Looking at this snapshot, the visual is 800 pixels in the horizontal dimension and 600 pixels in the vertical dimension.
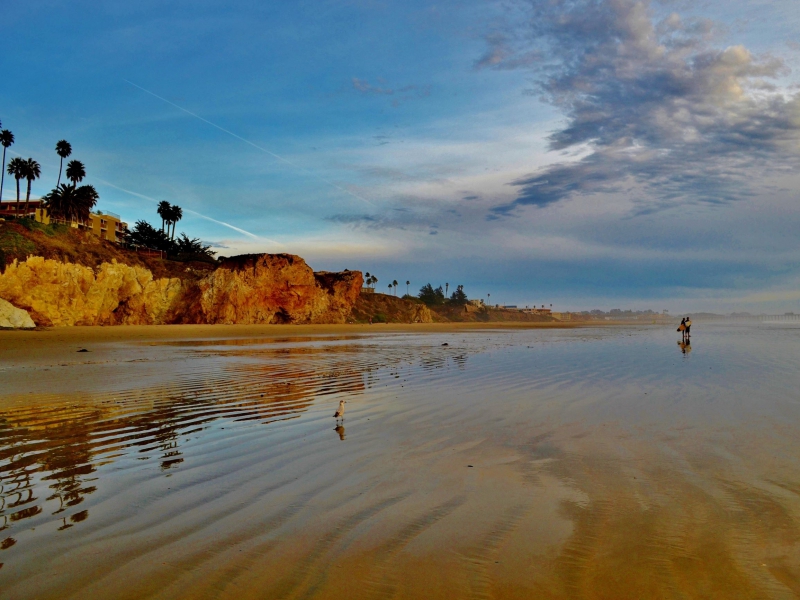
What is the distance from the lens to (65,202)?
5984cm

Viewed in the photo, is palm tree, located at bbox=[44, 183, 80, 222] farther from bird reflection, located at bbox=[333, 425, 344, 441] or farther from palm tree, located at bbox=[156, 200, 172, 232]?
bird reflection, located at bbox=[333, 425, 344, 441]

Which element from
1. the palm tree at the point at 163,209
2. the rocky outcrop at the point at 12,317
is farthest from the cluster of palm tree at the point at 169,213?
the rocky outcrop at the point at 12,317

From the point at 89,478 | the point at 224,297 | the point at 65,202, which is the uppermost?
the point at 65,202

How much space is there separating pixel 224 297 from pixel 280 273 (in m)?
8.25

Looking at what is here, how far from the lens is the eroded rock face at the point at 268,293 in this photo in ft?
168

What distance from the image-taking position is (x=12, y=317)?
103ft

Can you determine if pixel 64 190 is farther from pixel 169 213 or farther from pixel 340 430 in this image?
pixel 340 430

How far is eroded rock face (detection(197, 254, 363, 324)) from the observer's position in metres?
51.3

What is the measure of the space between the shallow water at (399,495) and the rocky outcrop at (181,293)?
32.4 meters

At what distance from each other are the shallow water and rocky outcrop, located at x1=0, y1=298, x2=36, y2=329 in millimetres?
25786

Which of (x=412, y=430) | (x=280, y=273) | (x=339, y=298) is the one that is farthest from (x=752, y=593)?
(x=339, y=298)

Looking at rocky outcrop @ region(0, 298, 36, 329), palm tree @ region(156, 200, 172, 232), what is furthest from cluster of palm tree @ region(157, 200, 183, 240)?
rocky outcrop @ region(0, 298, 36, 329)

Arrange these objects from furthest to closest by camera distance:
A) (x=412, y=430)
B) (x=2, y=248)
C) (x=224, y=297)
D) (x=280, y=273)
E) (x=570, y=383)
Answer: (x=280, y=273), (x=224, y=297), (x=2, y=248), (x=570, y=383), (x=412, y=430)

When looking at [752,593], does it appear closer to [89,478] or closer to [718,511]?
[718,511]
